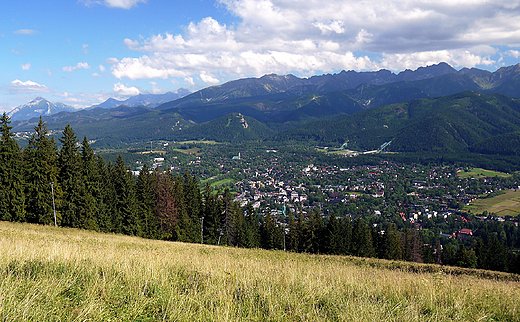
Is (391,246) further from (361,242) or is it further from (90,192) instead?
(90,192)

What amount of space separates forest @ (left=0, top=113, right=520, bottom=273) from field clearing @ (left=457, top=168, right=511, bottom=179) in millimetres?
105310

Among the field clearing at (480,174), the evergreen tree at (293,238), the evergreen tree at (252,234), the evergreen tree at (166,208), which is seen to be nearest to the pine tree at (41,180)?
the evergreen tree at (166,208)

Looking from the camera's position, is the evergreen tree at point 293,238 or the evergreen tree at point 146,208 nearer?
the evergreen tree at point 146,208

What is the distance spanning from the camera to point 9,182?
26969mm

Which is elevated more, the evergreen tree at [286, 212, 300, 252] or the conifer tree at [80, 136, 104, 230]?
the conifer tree at [80, 136, 104, 230]

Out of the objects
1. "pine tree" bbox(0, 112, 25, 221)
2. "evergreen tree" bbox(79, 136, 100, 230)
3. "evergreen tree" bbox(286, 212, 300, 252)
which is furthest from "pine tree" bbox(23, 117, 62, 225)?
"evergreen tree" bbox(286, 212, 300, 252)

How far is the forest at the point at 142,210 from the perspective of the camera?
2805 cm

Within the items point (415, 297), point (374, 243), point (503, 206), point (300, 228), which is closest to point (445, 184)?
point (503, 206)

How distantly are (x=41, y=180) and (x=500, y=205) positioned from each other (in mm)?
110384

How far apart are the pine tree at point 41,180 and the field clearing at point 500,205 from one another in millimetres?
98826

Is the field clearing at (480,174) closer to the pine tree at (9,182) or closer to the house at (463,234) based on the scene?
the house at (463,234)

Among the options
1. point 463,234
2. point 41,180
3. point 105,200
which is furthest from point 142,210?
point 463,234

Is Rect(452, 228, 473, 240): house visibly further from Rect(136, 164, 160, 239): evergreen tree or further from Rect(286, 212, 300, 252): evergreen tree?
Rect(136, 164, 160, 239): evergreen tree

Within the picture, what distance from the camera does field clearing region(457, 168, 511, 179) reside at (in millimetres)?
123812
